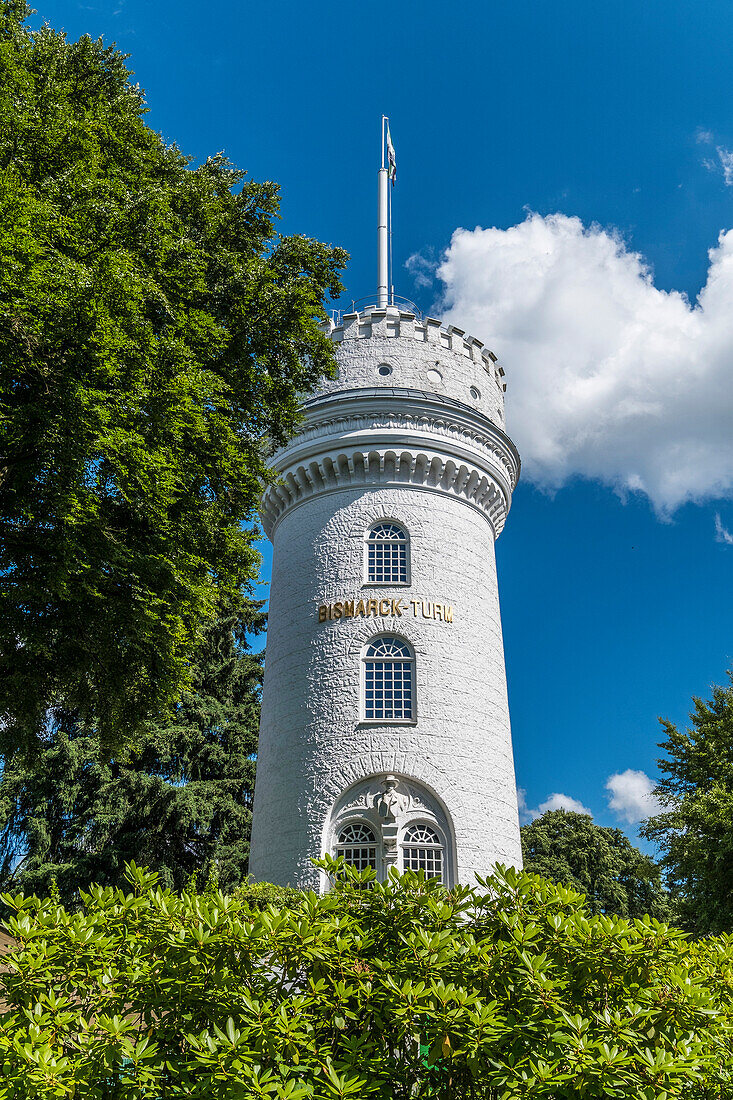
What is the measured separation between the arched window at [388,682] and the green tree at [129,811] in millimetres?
10802

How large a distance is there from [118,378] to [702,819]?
15622 millimetres

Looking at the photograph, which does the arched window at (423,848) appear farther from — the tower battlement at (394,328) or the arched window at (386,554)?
the tower battlement at (394,328)

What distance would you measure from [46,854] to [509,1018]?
2878 centimetres

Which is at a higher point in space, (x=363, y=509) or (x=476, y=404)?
(x=476, y=404)

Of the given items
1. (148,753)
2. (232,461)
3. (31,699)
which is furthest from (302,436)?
(148,753)

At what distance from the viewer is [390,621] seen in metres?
20.4

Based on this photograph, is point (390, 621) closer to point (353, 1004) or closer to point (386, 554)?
point (386, 554)

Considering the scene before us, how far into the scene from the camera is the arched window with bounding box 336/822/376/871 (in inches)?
724

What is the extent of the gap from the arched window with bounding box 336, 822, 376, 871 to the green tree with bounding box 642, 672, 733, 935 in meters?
6.90

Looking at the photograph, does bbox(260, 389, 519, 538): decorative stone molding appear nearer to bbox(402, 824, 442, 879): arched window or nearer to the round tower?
the round tower

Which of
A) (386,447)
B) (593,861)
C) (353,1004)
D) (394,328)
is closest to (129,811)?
(386,447)

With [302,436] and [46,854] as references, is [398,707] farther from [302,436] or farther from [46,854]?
[46,854]

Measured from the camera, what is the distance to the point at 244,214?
1533cm

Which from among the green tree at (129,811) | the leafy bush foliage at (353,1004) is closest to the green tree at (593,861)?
the green tree at (129,811)
